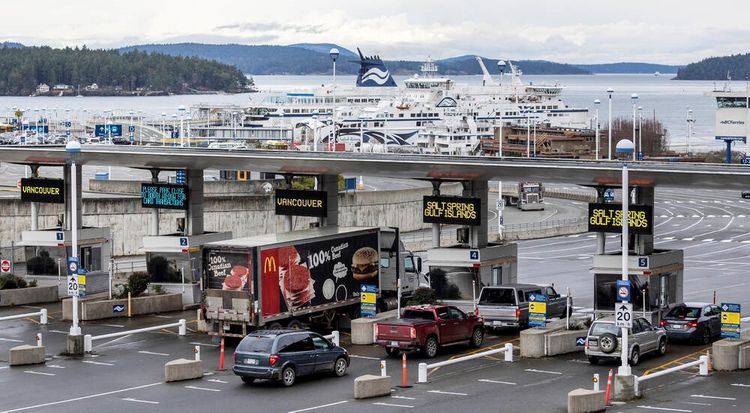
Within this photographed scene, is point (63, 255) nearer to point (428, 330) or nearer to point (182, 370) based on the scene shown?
point (182, 370)

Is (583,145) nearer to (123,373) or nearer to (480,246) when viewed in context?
(480,246)

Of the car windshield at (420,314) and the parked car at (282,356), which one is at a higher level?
the car windshield at (420,314)

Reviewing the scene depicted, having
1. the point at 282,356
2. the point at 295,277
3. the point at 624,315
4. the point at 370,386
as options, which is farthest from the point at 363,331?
the point at 624,315

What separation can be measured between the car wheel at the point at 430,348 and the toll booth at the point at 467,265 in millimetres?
6272

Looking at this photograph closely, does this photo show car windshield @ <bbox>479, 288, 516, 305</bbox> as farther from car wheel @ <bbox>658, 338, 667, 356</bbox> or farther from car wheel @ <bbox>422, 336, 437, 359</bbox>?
car wheel @ <bbox>658, 338, 667, 356</bbox>

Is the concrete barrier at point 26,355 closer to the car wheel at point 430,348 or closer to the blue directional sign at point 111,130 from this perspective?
the car wheel at point 430,348

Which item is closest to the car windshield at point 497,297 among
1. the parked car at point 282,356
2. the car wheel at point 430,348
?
the car wheel at point 430,348

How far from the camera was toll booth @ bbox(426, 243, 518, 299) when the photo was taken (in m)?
39.4

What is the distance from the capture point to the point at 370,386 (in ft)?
91.2

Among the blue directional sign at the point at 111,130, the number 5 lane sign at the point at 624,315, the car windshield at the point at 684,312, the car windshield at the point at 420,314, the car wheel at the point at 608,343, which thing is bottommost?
the car wheel at the point at 608,343

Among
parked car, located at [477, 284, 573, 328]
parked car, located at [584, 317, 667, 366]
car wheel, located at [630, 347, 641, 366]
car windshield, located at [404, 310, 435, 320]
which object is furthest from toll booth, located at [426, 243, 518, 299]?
car wheel, located at [630, 347, 641, 366]

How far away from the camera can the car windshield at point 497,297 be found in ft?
123

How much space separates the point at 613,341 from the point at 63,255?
2155 cm

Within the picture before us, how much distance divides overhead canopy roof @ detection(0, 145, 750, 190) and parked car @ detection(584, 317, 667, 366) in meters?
4.14
